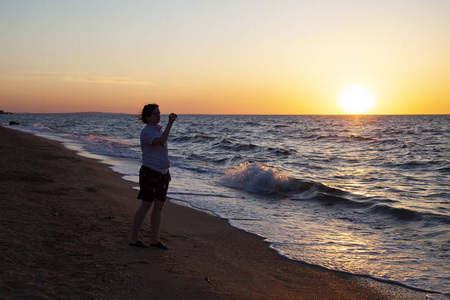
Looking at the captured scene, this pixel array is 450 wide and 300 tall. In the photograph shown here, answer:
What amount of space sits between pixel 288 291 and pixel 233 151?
59.2ft

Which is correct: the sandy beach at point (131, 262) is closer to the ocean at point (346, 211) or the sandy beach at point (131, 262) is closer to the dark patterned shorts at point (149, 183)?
the ocean at point (346, 211)

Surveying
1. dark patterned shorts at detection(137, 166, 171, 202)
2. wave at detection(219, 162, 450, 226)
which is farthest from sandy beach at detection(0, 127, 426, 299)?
wave at detection(219, 162, 450, 226)

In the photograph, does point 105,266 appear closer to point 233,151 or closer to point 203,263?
point 203,263

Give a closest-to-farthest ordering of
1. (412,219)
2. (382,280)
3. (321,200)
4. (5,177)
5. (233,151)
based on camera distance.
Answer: (382,280) < (412,219) < (5,177) < (321,200) < (233,151)

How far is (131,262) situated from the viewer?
12.6 feet

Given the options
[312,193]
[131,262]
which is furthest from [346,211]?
[131,262]

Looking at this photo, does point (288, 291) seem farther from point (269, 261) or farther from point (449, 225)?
point (449, 225)

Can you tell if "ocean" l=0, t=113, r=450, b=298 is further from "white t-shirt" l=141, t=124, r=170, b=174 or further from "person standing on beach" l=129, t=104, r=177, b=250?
"white t-shirt" l=141, t=124, r=170, b=174

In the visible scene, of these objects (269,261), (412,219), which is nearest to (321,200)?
(412,219)

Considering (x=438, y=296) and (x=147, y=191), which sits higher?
(x=147, y=191)

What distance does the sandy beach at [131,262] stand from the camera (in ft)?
10.3

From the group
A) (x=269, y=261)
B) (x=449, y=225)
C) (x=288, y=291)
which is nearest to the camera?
(x=288, y=291)

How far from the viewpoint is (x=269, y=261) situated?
4.62 metres

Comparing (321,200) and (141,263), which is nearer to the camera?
(141,263)
